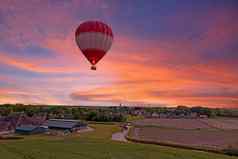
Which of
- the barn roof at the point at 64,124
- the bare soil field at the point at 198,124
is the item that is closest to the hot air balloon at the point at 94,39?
the barn roof at the point at 64,124

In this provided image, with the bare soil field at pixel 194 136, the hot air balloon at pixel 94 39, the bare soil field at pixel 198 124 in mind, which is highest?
the hot air balloon at pixel 94 39

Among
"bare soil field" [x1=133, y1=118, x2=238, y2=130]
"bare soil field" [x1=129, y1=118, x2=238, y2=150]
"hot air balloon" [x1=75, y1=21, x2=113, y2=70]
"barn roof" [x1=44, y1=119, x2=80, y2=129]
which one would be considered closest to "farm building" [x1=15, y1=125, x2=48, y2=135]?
"barn roof" [x1=44, y1=119, x2=80, y2=129]

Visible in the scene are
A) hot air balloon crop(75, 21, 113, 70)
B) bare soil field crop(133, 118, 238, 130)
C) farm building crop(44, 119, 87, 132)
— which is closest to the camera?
hot air balloon crop(75, 21, 113, 70)

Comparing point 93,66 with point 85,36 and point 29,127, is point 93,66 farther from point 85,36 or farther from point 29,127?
point 29,127

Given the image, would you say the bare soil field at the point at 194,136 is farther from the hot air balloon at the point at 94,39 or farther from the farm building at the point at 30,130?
the hot air balloon at the point at 94,39

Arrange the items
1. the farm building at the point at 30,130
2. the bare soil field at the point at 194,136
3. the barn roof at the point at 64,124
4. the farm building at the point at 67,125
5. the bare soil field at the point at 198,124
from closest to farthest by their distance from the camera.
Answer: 1. the bare soil field at the point at 194,136
2. the farm building at the point at 30,130
3. the farm building at the point at 67,125
4. the barn roof at the point at 64,124
5. the bare soil field at the point at 198,124

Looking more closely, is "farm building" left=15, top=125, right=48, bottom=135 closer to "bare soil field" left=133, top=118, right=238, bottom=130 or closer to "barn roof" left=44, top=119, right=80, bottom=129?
"barn roof" left=44, top=119, right=80, bottom=129

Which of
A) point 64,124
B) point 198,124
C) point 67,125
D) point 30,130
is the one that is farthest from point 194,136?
point 30,130

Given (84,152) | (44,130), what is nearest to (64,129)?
(44,130)
